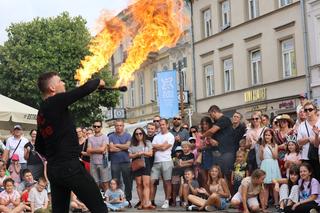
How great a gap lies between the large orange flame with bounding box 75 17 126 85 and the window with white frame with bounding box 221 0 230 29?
1665 centimetres

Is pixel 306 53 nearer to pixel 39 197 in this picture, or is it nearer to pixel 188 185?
pixel 188 185

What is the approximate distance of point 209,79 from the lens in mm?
31312

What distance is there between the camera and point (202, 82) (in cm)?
3166

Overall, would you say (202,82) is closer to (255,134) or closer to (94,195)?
(255,134)

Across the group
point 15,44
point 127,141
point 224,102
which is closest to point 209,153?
point 127,141

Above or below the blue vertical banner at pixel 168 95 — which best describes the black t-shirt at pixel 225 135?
below

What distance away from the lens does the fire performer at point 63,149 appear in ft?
18.1

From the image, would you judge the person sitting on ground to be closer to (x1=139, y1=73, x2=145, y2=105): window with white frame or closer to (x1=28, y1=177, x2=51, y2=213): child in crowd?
(x1=28, y1=177, x2=51, y2=213): child in crowd

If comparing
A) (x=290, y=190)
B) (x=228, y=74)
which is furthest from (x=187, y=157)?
(x=228, y=74)

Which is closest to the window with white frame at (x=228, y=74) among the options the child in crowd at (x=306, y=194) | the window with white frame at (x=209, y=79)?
the window with white frame at (x=209, y=79)

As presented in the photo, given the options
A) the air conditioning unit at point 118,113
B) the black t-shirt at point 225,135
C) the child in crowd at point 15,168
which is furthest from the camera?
the air conditioning unit at point 118,113

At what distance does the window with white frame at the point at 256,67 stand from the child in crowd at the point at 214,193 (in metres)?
15.8

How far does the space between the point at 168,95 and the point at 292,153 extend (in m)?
11.0

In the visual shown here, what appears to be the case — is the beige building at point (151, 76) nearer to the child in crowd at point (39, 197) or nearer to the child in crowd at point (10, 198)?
the child in crowd at point (39, 197)
